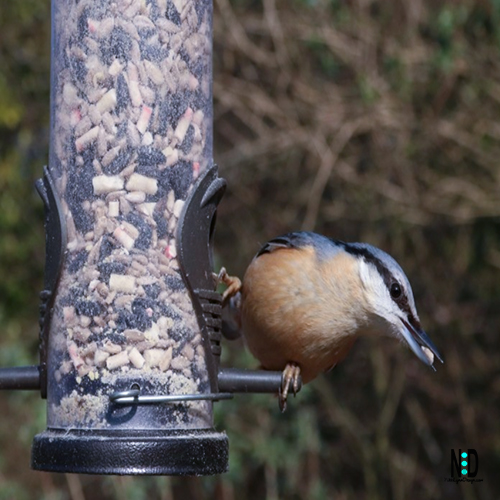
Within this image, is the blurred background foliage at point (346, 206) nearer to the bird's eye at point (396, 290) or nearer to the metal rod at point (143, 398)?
the bird's eye at point (396, 290)

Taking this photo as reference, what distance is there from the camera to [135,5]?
13.8 ft

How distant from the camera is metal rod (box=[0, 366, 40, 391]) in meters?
4.23

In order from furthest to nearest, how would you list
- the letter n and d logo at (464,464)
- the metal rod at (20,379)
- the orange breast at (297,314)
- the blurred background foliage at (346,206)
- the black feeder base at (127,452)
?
the letter n and d logo at (464,464) → the blurred background foliage at (346,206) → the orange breast at (297,314) → the metal rod at (20,379) → the black feeder base at (127,452)

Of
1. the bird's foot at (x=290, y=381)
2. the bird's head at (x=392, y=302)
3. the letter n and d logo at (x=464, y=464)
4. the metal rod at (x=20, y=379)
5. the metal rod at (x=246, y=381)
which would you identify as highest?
the bird's head at (x=392, y=302)

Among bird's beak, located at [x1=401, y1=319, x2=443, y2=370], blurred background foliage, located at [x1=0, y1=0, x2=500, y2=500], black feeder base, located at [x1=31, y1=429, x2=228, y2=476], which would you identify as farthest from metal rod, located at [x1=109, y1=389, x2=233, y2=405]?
blurred background foliage, located at [x1=0, y1=0, x2=500, y2=500]

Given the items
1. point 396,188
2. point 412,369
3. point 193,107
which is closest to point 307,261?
point 193,107

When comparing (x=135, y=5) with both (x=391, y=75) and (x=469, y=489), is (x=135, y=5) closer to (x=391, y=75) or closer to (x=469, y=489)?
(x=391, y=75)

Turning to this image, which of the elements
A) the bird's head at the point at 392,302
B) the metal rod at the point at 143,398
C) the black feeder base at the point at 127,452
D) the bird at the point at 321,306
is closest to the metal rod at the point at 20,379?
the black feeder base at the point at 127,452

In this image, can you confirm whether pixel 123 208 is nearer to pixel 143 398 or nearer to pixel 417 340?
pixel 143 398

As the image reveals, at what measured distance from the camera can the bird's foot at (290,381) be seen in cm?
470

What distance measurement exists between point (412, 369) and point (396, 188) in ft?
Result: 5.15

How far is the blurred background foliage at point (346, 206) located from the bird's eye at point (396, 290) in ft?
11.9

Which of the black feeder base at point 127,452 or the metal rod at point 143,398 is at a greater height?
the metal rod at point 143,398

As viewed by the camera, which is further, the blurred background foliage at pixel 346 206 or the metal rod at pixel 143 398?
the blurred background foliage at pixel 346 206
